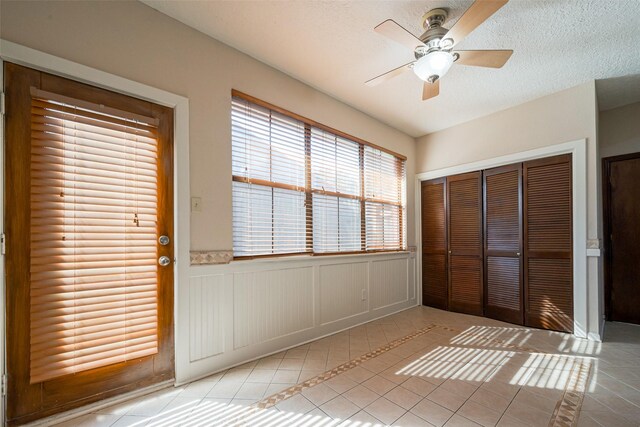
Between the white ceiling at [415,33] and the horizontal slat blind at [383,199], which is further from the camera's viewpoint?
the horizontal slat blind at [383,199]

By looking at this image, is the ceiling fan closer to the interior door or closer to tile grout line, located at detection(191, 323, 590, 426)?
the interior door

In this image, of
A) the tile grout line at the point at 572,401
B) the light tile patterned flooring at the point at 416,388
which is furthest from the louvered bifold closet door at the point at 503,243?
the tile grout line at the point at 572,401

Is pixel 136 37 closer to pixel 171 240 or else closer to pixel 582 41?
pixel 171 240

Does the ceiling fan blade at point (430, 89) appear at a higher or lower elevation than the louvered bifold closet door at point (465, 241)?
higher

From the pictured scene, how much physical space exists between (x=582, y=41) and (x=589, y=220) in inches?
70.7

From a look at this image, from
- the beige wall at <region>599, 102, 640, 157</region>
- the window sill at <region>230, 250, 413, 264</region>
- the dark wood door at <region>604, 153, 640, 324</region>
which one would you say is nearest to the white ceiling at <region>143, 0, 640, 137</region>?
the beige wall at <region>599, 102, 640, 157</region>

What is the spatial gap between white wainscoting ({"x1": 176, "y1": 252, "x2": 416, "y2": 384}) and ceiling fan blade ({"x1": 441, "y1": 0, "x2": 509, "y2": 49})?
7.38 ft

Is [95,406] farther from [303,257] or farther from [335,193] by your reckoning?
[335,193]

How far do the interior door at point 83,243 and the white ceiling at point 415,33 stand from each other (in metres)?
0.97

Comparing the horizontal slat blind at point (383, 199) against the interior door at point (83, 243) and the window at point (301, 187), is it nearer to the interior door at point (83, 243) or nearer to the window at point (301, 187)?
the window at point (301, 187)

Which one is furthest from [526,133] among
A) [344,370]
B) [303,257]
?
[344,370]

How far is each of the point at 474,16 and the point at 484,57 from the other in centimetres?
48

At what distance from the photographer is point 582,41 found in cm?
238

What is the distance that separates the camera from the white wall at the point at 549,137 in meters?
3.02
